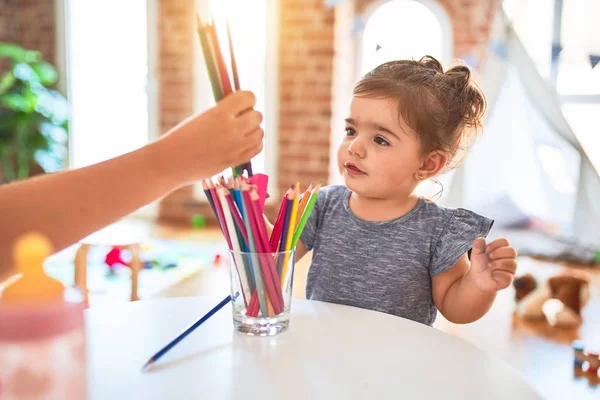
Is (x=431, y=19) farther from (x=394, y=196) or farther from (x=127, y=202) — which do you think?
(x=127, y=202)

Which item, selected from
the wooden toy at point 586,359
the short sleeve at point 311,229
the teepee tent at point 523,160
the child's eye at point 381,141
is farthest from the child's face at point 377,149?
the teepee tent at point 523,160

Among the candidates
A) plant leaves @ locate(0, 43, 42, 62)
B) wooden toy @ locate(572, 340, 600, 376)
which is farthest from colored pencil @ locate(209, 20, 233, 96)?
plant leaves @ locate(0, 43, 42, 62)

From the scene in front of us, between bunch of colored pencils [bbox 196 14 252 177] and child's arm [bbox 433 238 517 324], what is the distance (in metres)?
0.37

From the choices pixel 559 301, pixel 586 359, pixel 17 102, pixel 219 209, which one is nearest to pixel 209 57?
pixel 219 209

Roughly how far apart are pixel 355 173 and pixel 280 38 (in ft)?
8.13

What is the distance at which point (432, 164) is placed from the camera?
1.04 meters

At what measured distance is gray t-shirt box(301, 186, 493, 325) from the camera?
94 centimetres

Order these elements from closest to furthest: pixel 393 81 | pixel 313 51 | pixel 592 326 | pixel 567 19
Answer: pixel 393 81 → pixel 592 326 → pixel 567 19 → pixel 313 51

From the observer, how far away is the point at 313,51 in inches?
127

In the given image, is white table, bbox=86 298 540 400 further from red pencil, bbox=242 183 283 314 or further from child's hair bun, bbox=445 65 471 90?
child's hair bun, bbox=445 65 471 90

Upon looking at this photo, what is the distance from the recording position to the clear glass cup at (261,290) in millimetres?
611

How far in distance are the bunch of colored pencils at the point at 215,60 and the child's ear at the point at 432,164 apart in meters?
0.49

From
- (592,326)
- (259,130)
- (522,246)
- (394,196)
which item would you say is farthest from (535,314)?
(259,130)

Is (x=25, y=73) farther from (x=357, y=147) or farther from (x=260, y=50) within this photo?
(x=357, y=147)
